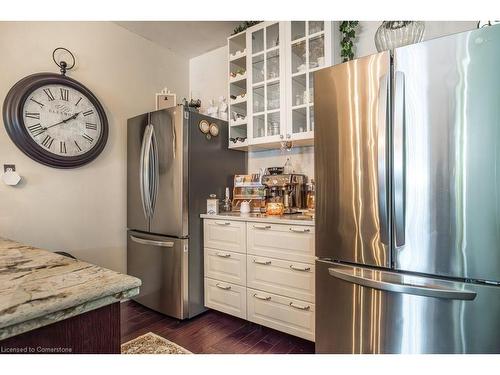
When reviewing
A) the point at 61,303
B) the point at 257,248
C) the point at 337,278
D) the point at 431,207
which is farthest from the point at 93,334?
the point at 257,248

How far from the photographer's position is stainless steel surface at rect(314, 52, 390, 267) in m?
1.34

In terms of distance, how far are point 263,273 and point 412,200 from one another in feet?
3.70

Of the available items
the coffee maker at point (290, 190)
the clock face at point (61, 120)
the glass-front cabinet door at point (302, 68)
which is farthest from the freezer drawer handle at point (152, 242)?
the glass-front cabinet door at point (302, 68)

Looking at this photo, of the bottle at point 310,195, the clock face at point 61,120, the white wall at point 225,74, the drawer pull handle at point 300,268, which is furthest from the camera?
the bottle at point 310,195

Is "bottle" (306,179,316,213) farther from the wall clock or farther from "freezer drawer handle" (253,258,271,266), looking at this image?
the wall clock

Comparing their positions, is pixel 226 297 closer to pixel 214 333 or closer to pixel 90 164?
pixel 214 333

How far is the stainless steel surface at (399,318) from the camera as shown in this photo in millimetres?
1128

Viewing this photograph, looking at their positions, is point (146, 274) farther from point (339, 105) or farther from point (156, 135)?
point (339, 105)

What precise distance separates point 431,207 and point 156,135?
2041mm

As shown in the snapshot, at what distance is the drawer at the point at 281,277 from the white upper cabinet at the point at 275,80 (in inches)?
37.9

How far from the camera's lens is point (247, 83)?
242 centimetres

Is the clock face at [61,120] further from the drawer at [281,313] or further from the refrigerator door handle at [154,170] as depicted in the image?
the drawer at [281,313]

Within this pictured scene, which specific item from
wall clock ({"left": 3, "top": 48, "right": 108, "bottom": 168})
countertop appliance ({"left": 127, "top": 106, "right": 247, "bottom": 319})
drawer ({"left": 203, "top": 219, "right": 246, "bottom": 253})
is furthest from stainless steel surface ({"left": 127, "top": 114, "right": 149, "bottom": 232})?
drawer ({"left": 203, "top": 219, "right": 246, "bottom": 253})

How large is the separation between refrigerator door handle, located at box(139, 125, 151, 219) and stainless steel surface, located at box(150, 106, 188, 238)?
0.30 feet
